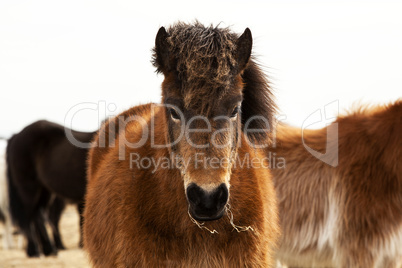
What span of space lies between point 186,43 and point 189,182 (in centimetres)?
81

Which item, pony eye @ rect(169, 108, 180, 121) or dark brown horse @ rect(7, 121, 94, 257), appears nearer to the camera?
pony eye @ rect(169, 108, 180, 121)

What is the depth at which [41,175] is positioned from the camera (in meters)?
9.04

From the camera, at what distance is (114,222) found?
8.79 feet

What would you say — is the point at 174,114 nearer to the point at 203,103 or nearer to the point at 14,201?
the point at 203,103

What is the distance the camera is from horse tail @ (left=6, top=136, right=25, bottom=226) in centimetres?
921

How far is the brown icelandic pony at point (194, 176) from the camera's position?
7.31 ft

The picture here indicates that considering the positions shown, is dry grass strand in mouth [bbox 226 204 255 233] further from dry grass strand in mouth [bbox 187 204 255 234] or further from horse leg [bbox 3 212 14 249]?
horse leg [bbox 3 212 14 249]

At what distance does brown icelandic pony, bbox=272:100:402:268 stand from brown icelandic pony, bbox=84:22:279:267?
227cm

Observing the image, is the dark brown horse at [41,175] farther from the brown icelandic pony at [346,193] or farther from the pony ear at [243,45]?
the pony ear at [243,45]

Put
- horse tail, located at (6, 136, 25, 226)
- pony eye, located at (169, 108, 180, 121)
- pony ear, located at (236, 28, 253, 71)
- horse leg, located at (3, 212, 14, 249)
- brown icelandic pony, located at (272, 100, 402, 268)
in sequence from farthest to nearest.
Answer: horse leg, located at (3, 212, 14, 249) < horse tail, located at (6, 136, 25, 226) < brown icelandic pony, located at (272, 100, 402, 268) < pony ear, located at (236, 28, 253, 71) < pony eye, located at (169, 108, 180, 121)

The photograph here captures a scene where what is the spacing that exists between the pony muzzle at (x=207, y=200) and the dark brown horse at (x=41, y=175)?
21.9ft

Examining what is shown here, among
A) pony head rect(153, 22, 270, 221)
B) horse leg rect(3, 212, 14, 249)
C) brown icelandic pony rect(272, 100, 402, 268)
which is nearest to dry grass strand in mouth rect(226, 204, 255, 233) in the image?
pony head rect(153, 22, 270, 221)

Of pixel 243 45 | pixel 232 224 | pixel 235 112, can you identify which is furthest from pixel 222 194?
pixel 243 45

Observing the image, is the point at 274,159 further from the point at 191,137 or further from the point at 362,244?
the point at 191,137
